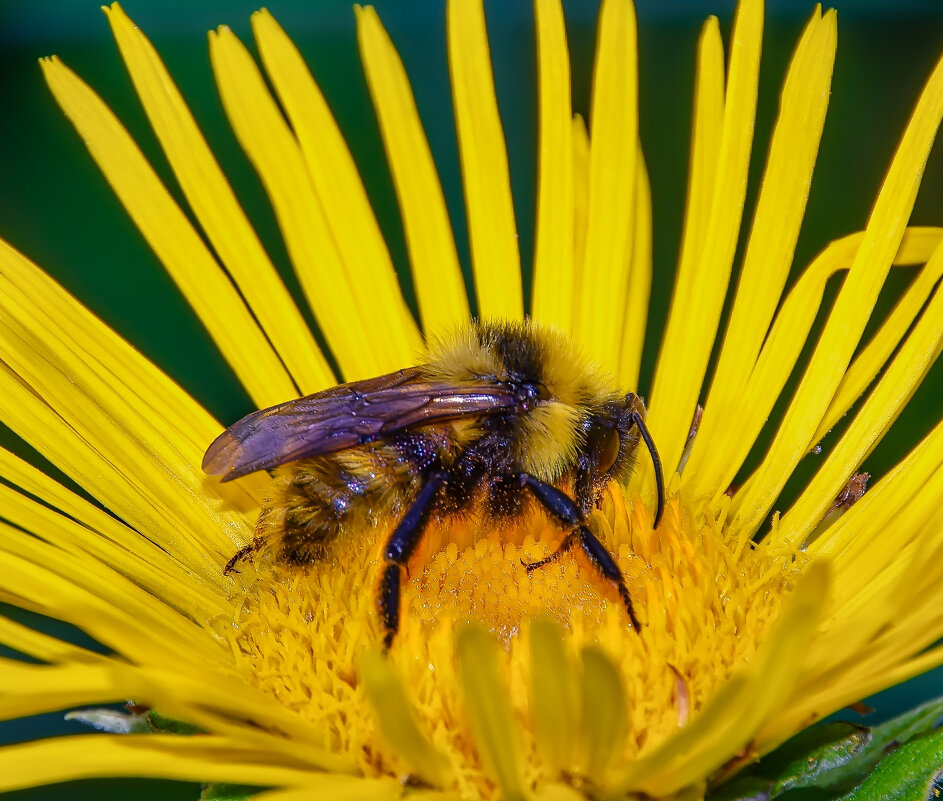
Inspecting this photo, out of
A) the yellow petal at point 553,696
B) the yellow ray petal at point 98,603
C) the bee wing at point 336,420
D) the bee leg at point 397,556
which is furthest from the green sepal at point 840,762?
the yellow ray petal at point 98,603

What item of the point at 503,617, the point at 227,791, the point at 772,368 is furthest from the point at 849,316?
the point at 227,791

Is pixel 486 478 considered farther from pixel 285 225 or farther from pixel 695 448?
pixel 285 225

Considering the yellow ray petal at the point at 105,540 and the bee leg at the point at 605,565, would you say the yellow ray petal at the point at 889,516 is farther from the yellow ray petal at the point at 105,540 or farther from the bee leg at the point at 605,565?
the yellow ray petal at the point at 105,540

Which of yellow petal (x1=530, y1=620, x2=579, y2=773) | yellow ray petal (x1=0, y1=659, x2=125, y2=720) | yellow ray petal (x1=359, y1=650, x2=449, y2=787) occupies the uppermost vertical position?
yellow ray petal (x1=0, y1=659, x2=125, y2=720)

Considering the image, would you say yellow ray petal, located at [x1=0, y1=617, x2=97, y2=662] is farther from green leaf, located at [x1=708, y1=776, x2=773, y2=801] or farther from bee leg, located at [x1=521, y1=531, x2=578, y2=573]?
green leaf, located at [x1=708, y1=776, x2=773, y2=801]

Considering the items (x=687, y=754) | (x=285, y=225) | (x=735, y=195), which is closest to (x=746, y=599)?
(x=687, y=754)

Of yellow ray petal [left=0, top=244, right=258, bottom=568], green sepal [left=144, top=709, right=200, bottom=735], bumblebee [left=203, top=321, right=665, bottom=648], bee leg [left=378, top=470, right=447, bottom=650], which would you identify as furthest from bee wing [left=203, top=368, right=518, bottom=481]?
yellow ray petal [left=0, top=244, right=258, bottom=568]

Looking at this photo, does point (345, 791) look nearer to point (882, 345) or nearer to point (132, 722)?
point (132, 722)
